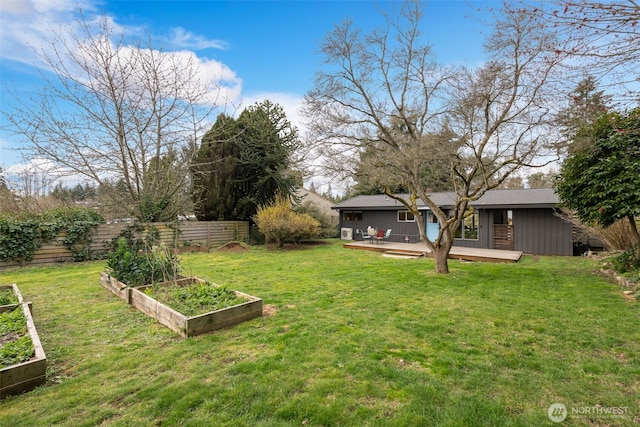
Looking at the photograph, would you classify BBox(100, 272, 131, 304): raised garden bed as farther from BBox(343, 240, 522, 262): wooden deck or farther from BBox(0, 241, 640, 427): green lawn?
BBox(343, 240, 522, 262): wooden deck

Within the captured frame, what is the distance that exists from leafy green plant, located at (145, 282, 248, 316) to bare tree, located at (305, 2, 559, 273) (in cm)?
444

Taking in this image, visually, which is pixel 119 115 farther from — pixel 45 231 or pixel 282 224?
pixel 282 224

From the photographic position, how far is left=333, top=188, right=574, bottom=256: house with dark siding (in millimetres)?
11016

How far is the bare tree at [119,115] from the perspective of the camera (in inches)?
381

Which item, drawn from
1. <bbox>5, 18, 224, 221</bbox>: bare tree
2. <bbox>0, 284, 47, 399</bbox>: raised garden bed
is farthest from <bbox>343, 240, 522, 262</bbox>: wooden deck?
<bbox>0, 284, 47, 399</bbox>: raised garden bed

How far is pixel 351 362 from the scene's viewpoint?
291 centimetres

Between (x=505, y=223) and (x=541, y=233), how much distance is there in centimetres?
147

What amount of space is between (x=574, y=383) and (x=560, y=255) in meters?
10.9

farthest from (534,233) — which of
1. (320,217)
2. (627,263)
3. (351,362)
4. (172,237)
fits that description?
(172,237)

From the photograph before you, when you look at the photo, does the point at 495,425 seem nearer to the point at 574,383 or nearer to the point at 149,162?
the point at 574,383

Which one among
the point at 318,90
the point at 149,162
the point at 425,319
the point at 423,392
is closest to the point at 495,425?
the point at 423,392

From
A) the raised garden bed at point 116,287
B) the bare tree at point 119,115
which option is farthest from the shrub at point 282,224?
the raised garden bed at point 116,287

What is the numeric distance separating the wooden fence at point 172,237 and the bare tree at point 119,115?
79 cm

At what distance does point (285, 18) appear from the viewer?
874 cm
